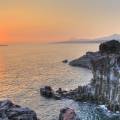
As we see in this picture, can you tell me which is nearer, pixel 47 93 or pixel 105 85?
pixel 105 85

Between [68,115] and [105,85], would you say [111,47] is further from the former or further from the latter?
[68,115]

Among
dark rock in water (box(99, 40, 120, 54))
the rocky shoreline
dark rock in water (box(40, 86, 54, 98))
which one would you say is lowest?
dark rock in water (box(40, 86, 54, 98))

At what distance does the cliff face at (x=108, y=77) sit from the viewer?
82.8m

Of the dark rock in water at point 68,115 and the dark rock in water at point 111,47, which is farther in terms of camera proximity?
the dark rock in water at point 111,47

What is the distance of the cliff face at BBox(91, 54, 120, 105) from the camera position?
3258 inches

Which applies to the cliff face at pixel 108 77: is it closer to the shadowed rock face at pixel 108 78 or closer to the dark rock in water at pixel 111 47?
the shadowed rock face at pixel 108 78

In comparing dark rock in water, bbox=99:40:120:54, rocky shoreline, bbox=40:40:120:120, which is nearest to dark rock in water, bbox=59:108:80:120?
rocky shoreline, bbox=40:40:120:120

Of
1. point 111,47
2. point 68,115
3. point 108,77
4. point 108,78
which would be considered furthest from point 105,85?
point 68,115

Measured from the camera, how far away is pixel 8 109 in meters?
75.8

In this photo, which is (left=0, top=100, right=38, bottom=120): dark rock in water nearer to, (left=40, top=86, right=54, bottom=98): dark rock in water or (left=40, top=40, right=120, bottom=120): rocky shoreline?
(left=40, top=40, right=120, bottom=120): rocky shoreline

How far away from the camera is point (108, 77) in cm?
8712

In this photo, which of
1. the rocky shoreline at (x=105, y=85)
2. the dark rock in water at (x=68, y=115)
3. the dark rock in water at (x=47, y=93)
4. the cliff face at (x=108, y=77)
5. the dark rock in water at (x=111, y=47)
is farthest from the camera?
the dark rock in water at (x=47, y=93)

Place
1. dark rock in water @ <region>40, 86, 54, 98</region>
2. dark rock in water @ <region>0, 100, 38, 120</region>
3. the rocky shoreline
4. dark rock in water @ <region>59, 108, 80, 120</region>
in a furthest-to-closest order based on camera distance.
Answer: dark rock in water @ <region>40, 86, 54, 98</region>
the rocky shoreline
dark rock in water @ <region>0, 100, 38, 120</region>
dark rock in water @ <region>59, 108, 80, 120</region>

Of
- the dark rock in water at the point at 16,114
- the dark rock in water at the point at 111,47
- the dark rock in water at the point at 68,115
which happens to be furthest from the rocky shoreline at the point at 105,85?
the dark rock in water at the point at 16,114
